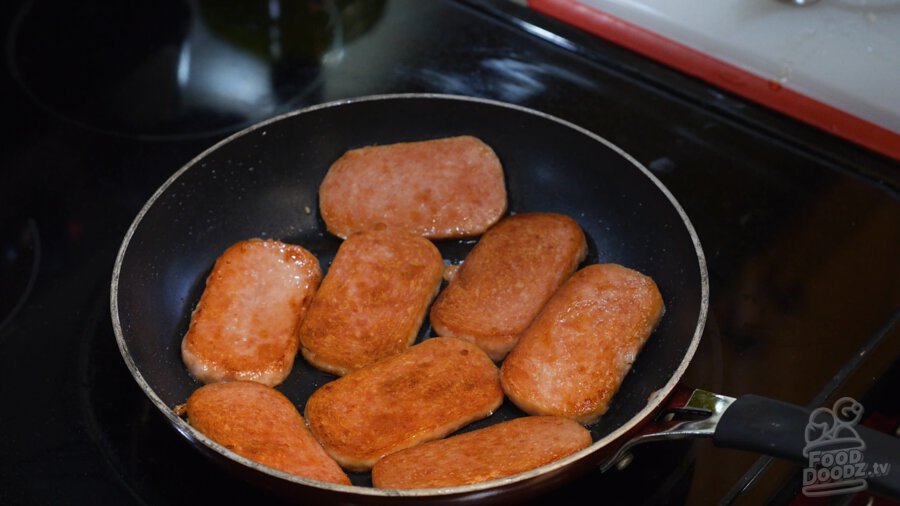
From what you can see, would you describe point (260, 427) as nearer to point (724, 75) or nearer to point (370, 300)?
point (370, 300)

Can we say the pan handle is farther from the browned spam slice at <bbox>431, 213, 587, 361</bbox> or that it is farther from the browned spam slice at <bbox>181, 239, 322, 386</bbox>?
the browned spam slice at <bbox>181, 239, 322, 386</bbox>

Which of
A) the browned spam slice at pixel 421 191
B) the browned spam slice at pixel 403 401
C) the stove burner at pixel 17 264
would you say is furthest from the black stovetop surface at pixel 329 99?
the browned spam slice at pixel 421 191

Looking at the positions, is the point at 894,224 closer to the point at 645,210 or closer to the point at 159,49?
the point at 645,210

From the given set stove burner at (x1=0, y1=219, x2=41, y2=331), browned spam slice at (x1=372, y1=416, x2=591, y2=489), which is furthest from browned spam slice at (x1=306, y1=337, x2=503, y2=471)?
stove burner at (x1=0, y1=219, x2=41, y2=331)

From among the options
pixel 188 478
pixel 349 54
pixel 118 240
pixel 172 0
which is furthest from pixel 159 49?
pixel 188 478

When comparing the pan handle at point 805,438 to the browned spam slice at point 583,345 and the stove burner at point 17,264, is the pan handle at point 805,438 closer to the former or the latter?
the browned spam slice at point 583,345

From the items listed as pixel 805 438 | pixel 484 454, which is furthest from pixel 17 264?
pixel 805 438
